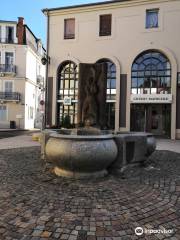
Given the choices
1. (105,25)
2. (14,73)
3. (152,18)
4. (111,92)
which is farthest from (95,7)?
(14,73)

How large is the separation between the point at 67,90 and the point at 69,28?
534 centimetres

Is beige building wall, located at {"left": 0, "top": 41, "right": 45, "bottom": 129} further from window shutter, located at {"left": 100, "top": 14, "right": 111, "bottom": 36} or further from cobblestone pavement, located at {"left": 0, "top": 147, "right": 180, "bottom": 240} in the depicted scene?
cobblestone pavement, located at {"left": 0, "top": 147, "right": 180, "bottom": 240}

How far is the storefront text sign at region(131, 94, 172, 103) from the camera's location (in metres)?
18.8

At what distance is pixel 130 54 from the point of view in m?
19.8

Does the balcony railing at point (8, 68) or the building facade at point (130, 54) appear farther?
the balcony railing at point (8, 68)

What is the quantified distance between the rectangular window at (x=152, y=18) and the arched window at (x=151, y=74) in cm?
204

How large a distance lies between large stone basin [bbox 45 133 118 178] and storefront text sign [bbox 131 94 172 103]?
47.5ft

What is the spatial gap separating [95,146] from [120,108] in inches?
596

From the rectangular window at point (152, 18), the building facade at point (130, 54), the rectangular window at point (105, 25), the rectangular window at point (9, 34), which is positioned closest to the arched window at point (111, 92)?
the building facade at point (130, 54)

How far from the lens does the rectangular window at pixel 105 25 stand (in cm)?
2048

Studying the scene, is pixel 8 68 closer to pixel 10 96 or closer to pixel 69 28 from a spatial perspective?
pixel 10 96

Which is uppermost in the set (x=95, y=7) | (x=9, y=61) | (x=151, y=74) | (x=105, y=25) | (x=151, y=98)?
(x=95, y=7)

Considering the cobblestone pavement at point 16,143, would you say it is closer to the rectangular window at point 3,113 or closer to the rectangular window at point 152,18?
the rectangular window at point 152,18

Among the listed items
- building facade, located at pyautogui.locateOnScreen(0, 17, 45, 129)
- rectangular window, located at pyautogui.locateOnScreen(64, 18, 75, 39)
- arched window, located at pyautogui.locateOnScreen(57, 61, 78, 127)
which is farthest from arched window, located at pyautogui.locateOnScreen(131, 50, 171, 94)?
building facade, located at pyautogui.locateOnScreen(0, 17, 45, 129)
